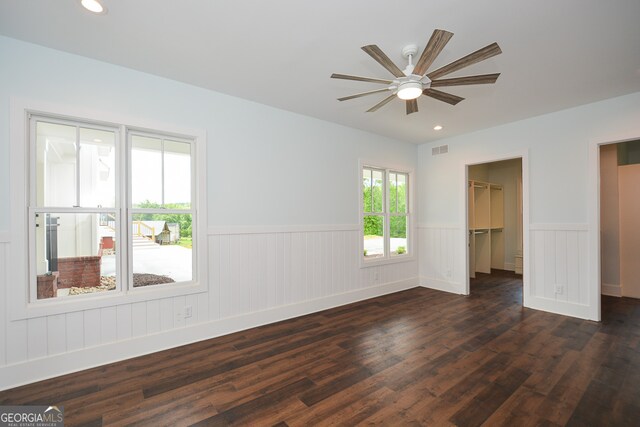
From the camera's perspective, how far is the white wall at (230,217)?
7.89 feet

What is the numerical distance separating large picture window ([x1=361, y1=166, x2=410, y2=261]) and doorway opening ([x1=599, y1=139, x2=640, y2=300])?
9.94 feet

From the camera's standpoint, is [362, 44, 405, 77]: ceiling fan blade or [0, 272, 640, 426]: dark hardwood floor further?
[0, 272, 640, 426]: dark hardwood floor

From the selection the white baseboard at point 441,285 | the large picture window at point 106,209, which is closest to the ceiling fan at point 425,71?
the large picture window at point 106,209

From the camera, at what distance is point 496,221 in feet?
23.2

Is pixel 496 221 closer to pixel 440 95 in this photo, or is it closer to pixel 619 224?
pixel 619 224

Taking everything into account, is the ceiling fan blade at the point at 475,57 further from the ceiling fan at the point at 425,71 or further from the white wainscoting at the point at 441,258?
the white wainscoting at the point at 441,258

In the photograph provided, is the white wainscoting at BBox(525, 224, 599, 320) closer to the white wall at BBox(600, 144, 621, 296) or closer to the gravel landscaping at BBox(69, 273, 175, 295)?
the white wall at BBox(600, 144, 621, 296)

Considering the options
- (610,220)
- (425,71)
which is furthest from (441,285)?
(425,71)

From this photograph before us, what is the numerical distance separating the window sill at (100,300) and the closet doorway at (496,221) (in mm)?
5758

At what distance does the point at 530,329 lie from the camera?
3.43m

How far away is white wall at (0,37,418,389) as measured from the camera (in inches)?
94.7

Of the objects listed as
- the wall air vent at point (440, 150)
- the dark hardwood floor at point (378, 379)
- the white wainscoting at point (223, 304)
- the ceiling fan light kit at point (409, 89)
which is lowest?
the dark hardwood floor at point (378, 379)

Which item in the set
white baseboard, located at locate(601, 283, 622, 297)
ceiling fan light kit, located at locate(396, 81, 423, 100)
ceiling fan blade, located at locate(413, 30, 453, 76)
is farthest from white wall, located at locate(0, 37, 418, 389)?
white baseboard, located at locate(601, 283, 622, 297)

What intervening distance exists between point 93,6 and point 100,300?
7.85 feet
